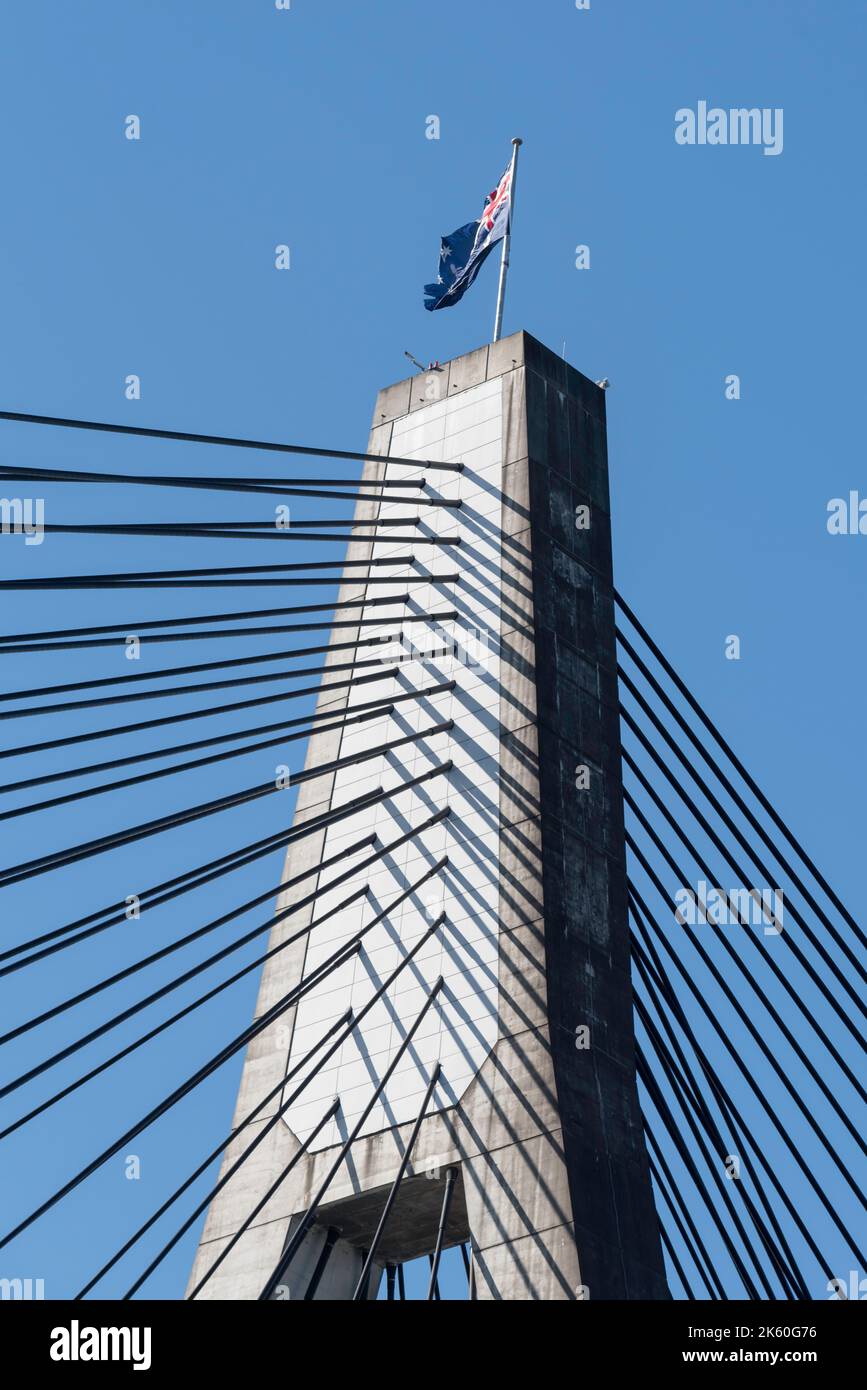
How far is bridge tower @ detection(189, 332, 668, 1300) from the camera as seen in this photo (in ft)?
108

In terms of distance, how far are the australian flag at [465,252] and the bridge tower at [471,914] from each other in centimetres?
219

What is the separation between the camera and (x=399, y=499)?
3794 centimetres

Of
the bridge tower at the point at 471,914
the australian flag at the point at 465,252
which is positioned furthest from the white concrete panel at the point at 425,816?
the australian flag at the point at 465,252

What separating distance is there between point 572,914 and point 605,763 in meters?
3.33

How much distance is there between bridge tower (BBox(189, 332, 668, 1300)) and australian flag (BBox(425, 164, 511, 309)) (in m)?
2.19

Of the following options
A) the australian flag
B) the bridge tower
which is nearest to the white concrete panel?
the bridge tower

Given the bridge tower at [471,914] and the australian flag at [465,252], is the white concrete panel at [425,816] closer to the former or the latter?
the bridge tower at [471,914]

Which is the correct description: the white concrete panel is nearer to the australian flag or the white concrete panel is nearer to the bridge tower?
the bridge tower

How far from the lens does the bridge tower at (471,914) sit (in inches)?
1292

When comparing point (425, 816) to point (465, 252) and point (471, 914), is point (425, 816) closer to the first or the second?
point (471, 914)

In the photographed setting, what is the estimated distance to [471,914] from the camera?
35.0 m

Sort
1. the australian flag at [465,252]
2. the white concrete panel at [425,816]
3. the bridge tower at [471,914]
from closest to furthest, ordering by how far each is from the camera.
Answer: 1. the bridge tower at [471,914]
2. the white concrete panel at [425,816]
3. the australian flag at [465,252]
